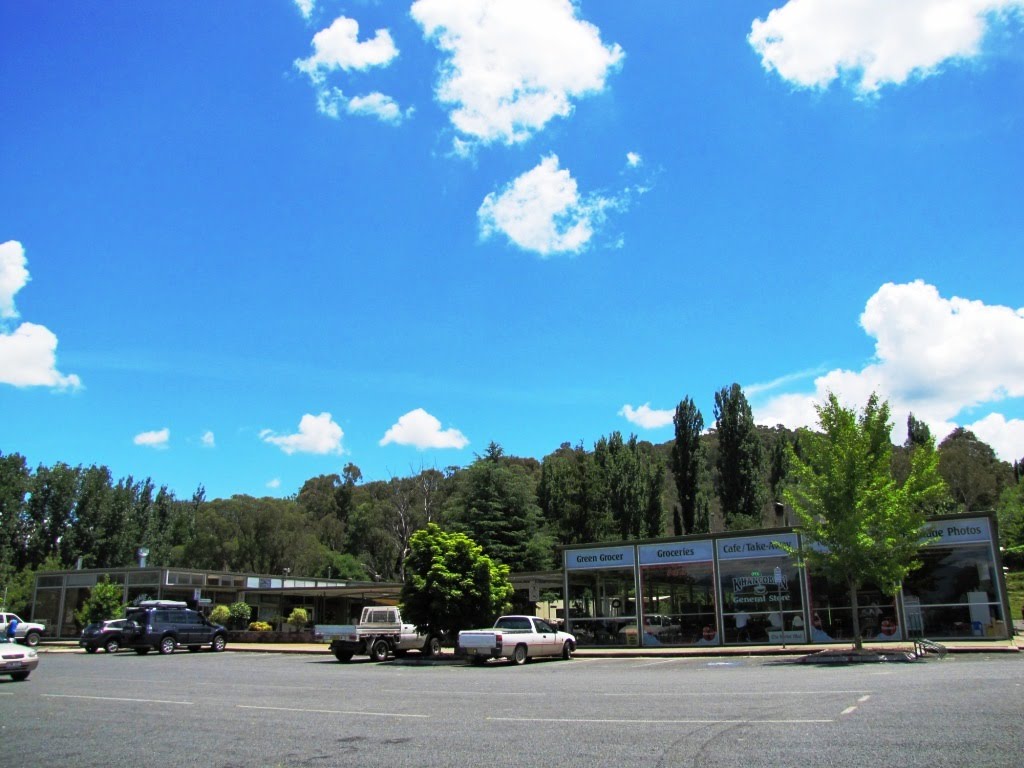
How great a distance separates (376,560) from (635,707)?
85646mm

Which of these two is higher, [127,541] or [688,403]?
[688,403]

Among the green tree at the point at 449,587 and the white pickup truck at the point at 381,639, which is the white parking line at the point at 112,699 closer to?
the white pickup truck at the point at 381,639

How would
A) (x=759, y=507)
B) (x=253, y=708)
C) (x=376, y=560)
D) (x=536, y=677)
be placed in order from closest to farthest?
(x=253, y=708) → (x=536, y=677) → (x=759, y=507) → (x=376, y=560)

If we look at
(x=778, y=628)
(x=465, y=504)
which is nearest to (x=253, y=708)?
(x=778, y=628)

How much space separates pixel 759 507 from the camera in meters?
57.4

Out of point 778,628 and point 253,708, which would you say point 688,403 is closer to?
point 778,628

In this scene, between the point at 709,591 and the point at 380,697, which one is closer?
the point at 380,697

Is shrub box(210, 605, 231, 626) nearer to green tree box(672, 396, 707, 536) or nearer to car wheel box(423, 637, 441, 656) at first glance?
car wheel box(423, 637, 441, 656)

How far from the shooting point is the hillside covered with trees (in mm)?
54344

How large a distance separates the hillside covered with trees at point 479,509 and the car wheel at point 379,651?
63.8ft

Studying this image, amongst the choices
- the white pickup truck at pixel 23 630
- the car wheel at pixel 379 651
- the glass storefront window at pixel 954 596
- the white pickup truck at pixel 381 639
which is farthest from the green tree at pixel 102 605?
the glass storefront window at pixel 954 596

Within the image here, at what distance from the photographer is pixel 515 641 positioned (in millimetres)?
24359

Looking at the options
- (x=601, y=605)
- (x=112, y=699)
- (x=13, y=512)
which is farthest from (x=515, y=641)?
(x=13, y=512)

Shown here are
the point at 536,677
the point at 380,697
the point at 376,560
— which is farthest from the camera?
the point at 376,560
